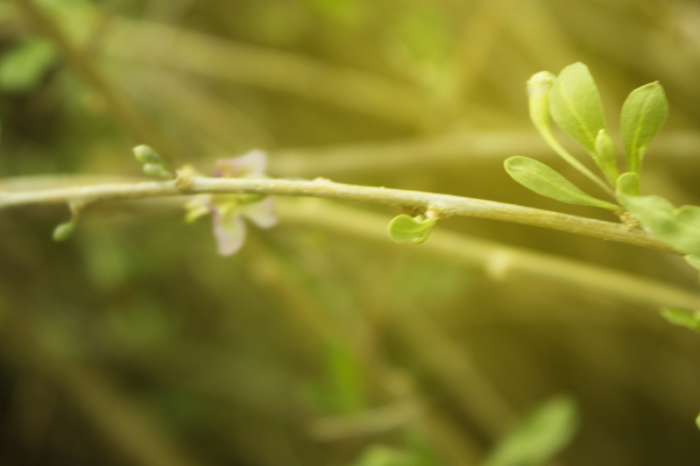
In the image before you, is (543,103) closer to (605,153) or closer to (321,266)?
(605,153)

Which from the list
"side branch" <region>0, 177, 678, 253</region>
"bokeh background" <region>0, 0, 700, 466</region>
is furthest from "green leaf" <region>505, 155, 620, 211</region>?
"bokeh background" <region>0, 0, 700, 466</region>

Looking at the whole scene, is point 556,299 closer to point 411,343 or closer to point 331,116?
point 411,343

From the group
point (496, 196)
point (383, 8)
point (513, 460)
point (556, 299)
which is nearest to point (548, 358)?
point (556, 299)

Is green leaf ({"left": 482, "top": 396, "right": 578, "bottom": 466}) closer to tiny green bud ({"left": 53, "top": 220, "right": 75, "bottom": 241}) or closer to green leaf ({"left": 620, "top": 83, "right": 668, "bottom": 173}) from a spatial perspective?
green leaf ({"left": 620, "top": 83, "right": 668, "bottom": 173})

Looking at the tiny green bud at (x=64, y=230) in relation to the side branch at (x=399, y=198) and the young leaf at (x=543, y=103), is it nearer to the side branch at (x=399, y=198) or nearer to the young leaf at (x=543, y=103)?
the side branch at (x=399, y=198)

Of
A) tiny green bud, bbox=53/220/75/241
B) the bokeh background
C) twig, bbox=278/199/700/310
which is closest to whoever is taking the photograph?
tiny green bud, bbox=53/220/75/241

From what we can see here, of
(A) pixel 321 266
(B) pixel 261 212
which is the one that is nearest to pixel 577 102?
(B) pixel 261 212
